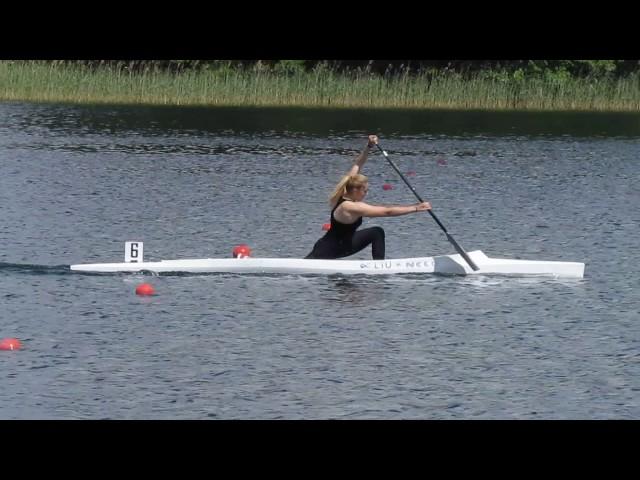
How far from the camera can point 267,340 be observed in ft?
52.6

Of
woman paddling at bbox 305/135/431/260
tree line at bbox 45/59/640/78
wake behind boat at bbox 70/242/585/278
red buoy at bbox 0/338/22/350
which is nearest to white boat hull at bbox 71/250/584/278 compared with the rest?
wake behind boat at bbox 70/242/585/278

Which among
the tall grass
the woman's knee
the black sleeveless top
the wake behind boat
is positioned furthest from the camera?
the tall grass

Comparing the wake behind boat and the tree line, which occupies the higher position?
the tree line

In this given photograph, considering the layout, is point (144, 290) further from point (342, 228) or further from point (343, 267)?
point (342, 228)

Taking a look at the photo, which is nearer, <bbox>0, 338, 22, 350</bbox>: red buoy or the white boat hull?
<bbox>0, 338, 22, 350</bbox>: red buoy

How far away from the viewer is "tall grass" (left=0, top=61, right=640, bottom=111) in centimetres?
4750

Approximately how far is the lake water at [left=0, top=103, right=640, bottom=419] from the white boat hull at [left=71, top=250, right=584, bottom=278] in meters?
0.17

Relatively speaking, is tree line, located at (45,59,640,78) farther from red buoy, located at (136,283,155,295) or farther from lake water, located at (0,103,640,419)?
red buoy, located at (136,283,155,295)

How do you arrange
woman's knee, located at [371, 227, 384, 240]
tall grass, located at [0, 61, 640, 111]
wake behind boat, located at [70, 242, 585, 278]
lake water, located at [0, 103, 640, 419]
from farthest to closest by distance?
tall grass, located at [0, 61, 640, 111] < woman's knee, located at [371, 227, 384, 240] < wake behind boat, located at [70, 242, 585, 278] < lake water, located at [0, 103, 640, 419]

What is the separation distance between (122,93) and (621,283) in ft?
101

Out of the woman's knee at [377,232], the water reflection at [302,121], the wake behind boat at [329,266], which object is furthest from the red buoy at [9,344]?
the water reflection at [302,121]

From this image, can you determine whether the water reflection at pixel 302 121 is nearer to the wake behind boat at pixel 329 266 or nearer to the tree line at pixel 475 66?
the tree line at pixel 475 66

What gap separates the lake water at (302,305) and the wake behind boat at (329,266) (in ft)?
0.58

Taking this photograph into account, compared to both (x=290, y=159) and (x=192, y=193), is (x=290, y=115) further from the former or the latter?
(x=192, y=193)
